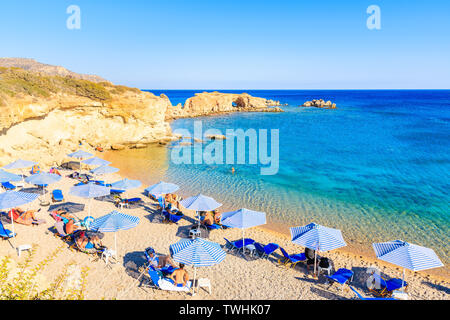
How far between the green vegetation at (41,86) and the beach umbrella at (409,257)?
80.9 ft

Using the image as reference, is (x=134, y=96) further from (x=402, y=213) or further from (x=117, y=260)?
(x=402, y=213)

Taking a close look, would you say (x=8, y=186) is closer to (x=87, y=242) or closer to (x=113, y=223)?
(x=87, y=242)

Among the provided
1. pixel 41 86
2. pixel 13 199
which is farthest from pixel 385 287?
pixel 41 86

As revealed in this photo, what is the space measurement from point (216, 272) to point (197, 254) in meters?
1.89

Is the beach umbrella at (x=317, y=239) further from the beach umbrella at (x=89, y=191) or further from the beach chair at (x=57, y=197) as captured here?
the beach chair at (x=57, y=197)

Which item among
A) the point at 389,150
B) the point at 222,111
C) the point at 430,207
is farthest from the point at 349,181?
the point at 222,111

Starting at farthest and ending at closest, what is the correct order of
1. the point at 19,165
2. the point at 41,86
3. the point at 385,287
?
the point at 41,86 < the point at 19,165 < the point at 385,287

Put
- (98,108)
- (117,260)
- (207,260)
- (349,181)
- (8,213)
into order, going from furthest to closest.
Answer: (98,108)
(349,181)
(8,213)
(117,260)
(207,260)

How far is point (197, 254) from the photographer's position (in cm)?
768

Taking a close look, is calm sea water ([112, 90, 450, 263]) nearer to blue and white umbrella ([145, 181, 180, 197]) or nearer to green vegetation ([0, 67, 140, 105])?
blue and white umbrella ([145, 181, 180, 197])
